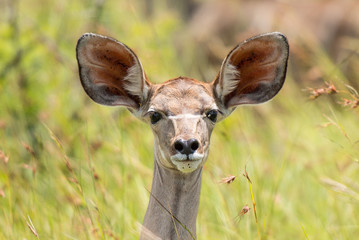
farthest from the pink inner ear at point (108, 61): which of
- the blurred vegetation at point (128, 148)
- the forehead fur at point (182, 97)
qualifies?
the blurred vegetation at point (128, 148)

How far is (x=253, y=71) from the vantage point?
3.84 m

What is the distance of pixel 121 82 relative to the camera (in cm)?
382

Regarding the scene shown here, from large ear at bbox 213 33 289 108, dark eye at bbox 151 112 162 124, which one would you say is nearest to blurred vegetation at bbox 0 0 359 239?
large ear at bbox 213 33 289 108

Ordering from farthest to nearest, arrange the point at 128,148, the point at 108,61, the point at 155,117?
1. the point at 128,148
2. the point at 108,61
3. the point at 155,117

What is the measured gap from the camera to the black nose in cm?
322

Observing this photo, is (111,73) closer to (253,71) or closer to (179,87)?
(179,87)

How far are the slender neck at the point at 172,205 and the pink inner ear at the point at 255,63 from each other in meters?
0.51

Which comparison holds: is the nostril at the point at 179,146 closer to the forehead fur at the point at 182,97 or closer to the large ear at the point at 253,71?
the forehead fur at the point at 182,97

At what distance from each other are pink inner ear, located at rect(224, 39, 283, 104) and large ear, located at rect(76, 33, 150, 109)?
479 mm

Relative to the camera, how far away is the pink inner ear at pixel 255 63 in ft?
12.0

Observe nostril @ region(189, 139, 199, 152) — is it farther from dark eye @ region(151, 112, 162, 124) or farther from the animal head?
dark eye @ region(151, 112, 162, 124)

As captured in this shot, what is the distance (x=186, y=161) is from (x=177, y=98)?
43 cm

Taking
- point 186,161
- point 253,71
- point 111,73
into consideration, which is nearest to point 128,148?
point 111,73

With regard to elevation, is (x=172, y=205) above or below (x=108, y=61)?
below
